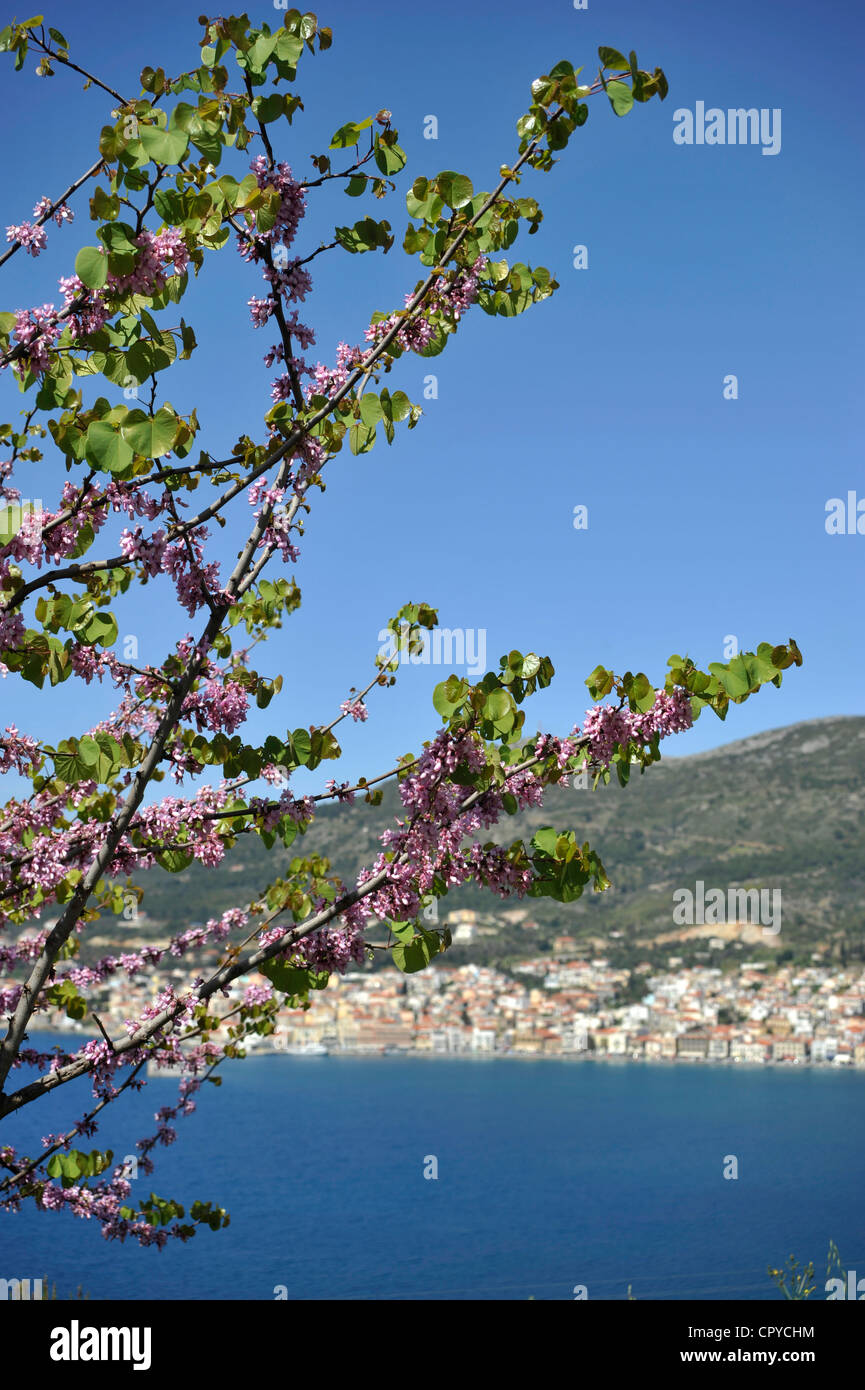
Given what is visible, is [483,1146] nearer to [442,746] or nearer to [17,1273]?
[17,1273]

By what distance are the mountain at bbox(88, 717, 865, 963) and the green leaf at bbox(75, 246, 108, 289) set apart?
452 ft

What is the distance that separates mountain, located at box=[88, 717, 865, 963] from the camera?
6206 inches

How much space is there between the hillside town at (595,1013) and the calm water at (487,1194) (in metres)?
17.9

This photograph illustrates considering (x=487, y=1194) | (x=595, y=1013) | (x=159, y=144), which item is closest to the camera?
(x=159, y=144)

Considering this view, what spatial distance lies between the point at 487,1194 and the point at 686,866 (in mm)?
121536

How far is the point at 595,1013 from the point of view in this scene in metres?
149

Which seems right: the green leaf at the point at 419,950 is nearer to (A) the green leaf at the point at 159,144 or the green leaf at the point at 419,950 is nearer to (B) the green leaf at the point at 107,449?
(B) the green leaf at the point at 107,449

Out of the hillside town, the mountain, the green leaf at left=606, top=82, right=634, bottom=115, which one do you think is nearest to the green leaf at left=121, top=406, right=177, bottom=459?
the green leaf at left=606, top=82, right=634, bottom=115

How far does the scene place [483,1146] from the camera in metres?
81.5

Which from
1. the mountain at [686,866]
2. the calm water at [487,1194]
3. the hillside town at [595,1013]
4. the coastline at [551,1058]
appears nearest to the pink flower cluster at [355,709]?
the calm water at [487,1194]

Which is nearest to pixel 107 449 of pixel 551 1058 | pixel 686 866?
pixel 551 1058

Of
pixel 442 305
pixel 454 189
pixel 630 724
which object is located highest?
pixel 454 189

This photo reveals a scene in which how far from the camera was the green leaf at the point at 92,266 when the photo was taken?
292 centimetres

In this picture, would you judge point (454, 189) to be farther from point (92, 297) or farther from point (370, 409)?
point (92, 297)
